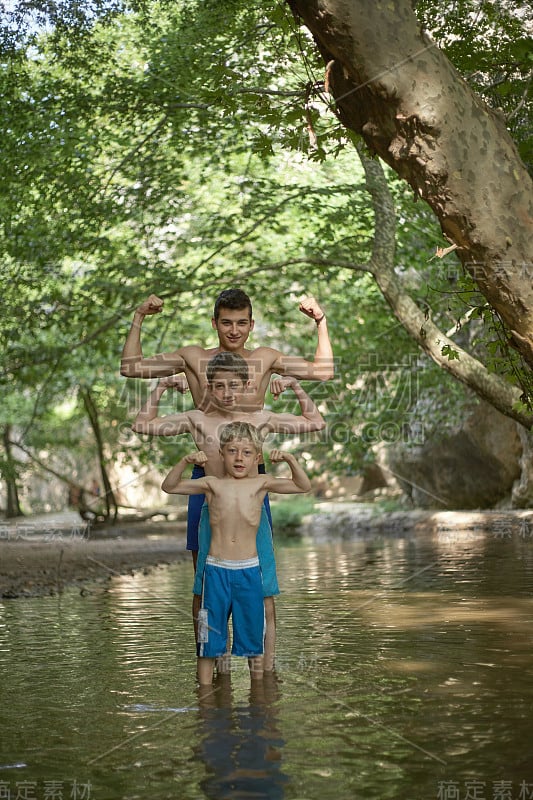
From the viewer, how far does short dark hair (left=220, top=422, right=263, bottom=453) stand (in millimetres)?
5207

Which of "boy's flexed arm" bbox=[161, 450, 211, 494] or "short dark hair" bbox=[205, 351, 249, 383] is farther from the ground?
"short dark hair" bbox=[205, 351, 249, 383]

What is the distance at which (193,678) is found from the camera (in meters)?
5.40

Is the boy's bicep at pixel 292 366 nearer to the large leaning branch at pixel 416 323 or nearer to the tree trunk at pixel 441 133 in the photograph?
the tree trunk at pixel 441 133

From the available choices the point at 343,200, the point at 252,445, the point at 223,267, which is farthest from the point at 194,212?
the point at 252,445

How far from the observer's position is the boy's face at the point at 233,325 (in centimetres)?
565

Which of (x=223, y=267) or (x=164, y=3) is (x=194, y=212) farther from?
(x=164, y=3)

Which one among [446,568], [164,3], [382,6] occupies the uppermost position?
[164,3]

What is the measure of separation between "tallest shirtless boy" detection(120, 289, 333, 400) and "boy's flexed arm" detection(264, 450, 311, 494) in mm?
486

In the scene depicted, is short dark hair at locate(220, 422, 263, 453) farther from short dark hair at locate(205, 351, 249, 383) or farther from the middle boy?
short dark hair at locate(205, 351, 249, 383)

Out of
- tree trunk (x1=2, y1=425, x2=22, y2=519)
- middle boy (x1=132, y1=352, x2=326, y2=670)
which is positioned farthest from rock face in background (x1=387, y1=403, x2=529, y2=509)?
middle boy (x1=132, y1=352, x2=326, y2=670)

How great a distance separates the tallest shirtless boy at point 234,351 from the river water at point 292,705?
1.59 m

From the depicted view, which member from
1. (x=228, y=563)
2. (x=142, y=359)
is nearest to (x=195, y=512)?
(x=228, y=563)

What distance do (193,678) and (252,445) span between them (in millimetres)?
1295

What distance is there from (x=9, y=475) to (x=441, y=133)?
73.0 ft
